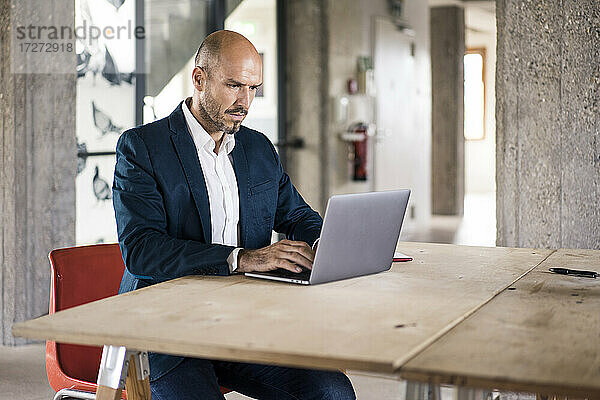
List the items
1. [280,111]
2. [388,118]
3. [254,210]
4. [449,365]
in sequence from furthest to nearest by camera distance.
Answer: [388,118] < [280,111] < [254,210] < [449,365]

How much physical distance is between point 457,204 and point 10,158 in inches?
308

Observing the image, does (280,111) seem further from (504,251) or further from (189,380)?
(189,380)

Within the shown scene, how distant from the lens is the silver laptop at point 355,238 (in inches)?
74.1

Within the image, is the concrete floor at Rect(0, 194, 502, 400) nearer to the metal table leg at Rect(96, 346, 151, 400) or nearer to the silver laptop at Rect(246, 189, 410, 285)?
the silver laptop at Rect(246, 189, 410, 285)

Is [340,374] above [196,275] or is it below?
below

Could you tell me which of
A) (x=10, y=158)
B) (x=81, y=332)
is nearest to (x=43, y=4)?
(x=10, y=158)

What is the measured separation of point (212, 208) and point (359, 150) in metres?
5.22

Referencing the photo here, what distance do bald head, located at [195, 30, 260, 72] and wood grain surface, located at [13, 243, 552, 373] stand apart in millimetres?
650

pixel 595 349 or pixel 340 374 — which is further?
pixel 340 374

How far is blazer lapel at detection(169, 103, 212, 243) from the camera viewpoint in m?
2.25

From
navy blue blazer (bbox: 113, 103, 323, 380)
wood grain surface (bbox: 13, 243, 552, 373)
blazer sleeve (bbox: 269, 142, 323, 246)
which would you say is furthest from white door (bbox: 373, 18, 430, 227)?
wood grain surface (bbox: 13, 243, 552, 373)

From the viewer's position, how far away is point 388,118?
831cm

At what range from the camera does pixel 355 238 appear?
6.46 feet

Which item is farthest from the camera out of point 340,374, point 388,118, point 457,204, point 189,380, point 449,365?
point 457,204
